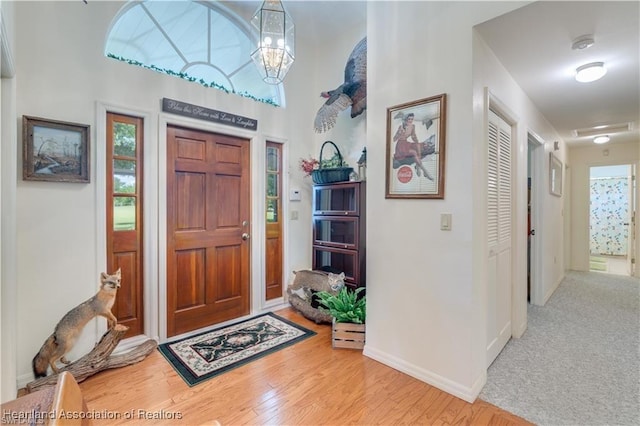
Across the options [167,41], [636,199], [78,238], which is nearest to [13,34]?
[167,41]

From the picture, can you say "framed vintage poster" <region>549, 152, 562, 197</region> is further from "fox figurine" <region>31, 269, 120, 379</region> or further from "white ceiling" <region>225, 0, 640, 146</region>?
"fox figurine" <region>31, 269, 120, 379</region>

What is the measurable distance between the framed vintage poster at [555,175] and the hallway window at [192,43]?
3.52 meters

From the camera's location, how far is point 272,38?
81.7 inches

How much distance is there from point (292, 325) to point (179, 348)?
104 centimetres

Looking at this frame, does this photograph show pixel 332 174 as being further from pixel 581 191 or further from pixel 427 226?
pixel 581 191

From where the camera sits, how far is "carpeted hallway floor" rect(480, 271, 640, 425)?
1.76m

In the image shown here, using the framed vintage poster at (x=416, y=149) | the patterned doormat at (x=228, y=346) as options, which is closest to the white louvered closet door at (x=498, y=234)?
the framed vintage poster at (x=416, y=149)

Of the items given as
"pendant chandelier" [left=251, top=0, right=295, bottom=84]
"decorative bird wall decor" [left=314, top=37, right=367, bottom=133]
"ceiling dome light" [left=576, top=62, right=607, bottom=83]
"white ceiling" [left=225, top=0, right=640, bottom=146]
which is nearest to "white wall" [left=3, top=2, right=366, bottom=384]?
"pendant chandelier" [left=251, top=0, right=295, bottom=84]

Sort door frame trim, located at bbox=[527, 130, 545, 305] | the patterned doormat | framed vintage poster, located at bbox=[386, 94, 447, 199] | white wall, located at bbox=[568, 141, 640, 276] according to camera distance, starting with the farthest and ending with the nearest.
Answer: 1. white wall, located at bbox=[568, 141, 640, 276]
2. door frame trim, located at bbox=[527, 130, 545, 305]
3. the patterned doormat
4. framed vintage poster, located at bbox=[386, 94, 447, 199]

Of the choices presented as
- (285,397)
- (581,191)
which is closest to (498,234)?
(285,397)

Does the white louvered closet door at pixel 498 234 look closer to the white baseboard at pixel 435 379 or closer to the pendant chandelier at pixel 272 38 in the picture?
the white baseboard at pixel 435 379

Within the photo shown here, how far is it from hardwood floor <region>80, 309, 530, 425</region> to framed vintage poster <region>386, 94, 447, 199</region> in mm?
1306

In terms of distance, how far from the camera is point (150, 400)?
1.85 metres

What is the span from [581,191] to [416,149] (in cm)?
542
